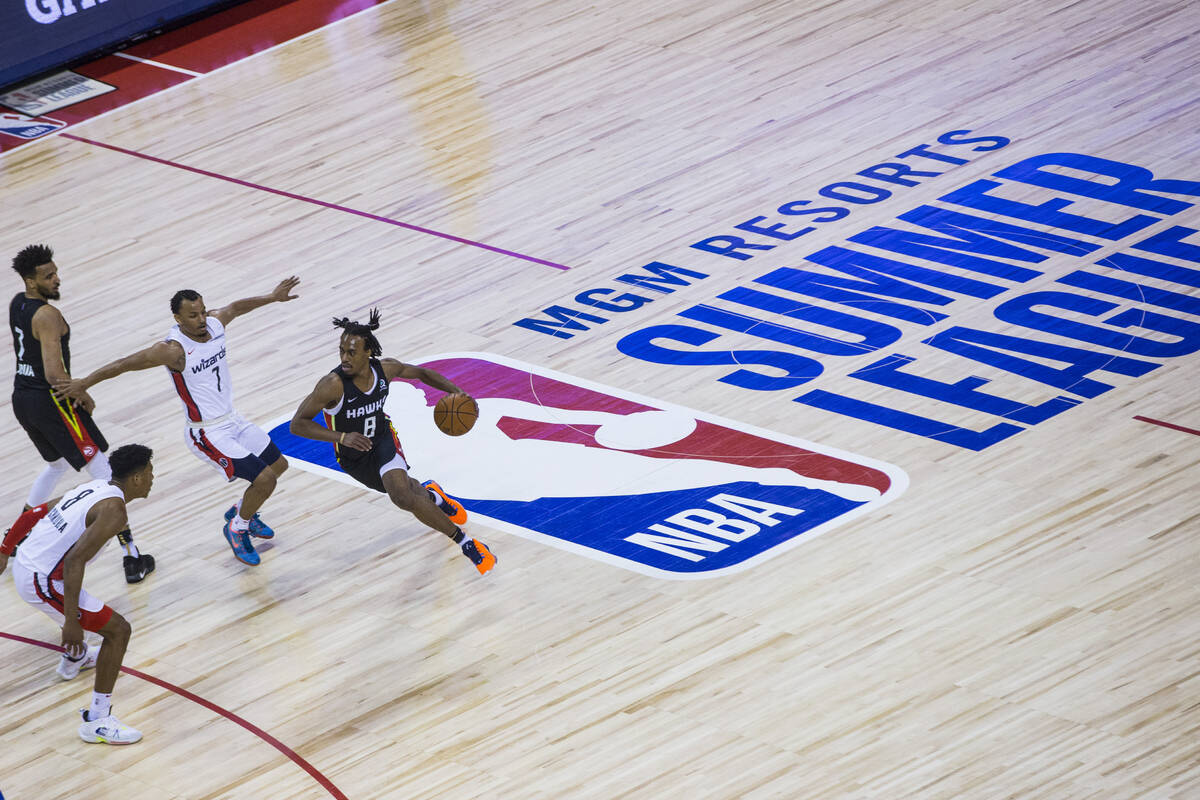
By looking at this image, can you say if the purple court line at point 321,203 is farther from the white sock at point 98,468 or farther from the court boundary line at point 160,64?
the white sock at point 98,468

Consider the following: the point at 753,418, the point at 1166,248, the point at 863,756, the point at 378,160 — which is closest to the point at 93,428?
the point at 753,418

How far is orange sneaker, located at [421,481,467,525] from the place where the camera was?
31.9ft

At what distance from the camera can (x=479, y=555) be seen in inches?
373

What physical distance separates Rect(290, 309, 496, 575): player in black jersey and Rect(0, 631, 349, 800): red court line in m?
1.45

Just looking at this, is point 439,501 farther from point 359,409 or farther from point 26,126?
point 26,126

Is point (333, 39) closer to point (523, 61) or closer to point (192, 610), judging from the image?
point (523, 61)

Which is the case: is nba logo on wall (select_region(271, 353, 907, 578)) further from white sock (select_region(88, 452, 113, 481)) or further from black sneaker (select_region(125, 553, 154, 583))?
white sock (select_region(88, 452, 113, 481))

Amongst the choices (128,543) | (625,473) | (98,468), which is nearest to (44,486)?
(98,468)

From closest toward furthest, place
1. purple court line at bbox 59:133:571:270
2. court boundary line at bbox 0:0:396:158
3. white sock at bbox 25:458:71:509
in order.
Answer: white sock at bbox 25:458:71:509 < purple court line at bbox 59:133:571:270 < court boundary line at bbox 0:0:396:158

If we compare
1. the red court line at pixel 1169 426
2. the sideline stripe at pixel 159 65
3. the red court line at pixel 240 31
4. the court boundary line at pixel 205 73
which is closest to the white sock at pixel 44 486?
the red court line at pixel 1169 426

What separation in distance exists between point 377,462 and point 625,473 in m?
1.72

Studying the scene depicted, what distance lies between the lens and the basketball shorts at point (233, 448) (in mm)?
9602

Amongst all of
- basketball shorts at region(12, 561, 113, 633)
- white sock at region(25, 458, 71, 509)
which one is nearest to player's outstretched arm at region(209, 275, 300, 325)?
→ white sock at region(25, 458, 71, 509)

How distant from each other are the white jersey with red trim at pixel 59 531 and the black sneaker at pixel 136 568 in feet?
4.81
